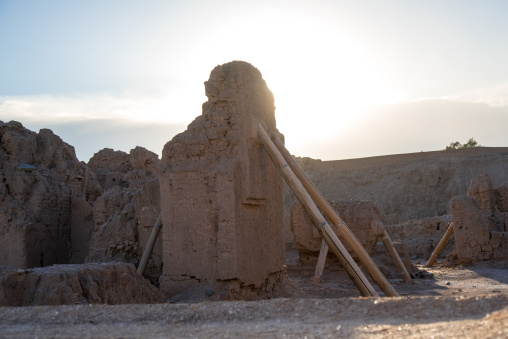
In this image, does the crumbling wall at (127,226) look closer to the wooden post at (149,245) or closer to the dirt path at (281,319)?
the wooden post at (149,245)

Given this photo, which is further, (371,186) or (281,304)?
(371,186)

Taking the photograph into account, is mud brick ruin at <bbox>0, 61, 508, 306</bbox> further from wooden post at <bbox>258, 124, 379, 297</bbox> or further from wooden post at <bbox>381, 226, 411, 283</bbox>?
wooden post at <bbox>258, 124, 379, 297</bbox>

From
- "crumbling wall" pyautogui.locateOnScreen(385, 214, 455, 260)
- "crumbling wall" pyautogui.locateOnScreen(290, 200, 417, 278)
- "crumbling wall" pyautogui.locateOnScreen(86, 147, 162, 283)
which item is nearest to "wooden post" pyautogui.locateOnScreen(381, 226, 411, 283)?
"crumbling wall" pyautogui.locateOnScreen(290, 200, 417, 278)

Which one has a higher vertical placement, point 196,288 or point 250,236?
point 250,236

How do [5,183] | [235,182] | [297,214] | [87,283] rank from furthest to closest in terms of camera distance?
[297,214] → [5,183] → [235,182] → [87,283]

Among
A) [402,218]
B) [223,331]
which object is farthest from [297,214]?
[402,218]

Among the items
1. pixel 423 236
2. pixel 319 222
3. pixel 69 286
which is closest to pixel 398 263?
pixel 319 222

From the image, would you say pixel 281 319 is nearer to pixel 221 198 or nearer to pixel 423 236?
pixel 221 198

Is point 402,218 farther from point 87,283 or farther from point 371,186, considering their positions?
point 87,283

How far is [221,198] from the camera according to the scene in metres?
8.65

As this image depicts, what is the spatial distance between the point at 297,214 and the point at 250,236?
548 centimetres

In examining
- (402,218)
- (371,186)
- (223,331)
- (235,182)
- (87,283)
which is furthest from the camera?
(371,186)

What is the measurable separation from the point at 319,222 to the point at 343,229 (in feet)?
1.27

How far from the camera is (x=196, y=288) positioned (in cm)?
876
